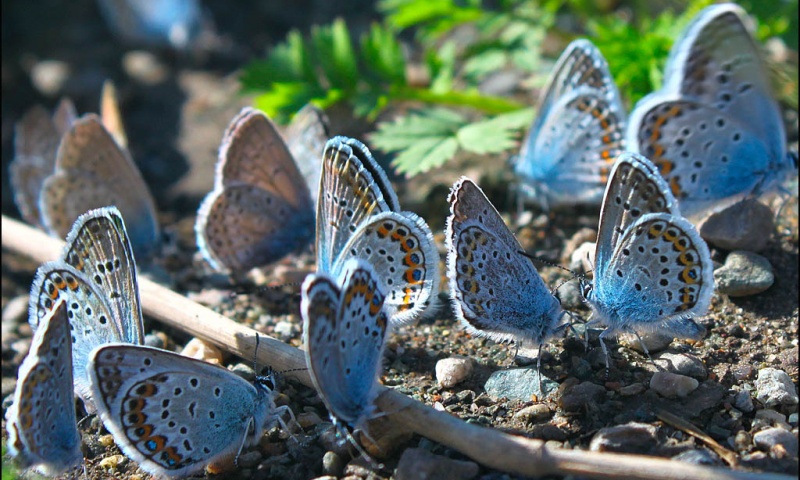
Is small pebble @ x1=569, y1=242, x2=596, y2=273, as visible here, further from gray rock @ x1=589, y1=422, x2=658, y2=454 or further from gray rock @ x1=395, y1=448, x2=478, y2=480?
gray rock @ x1=395, y1=448, x2=478, y2=480

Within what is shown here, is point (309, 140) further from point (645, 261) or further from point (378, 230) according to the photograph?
point (645, 261)

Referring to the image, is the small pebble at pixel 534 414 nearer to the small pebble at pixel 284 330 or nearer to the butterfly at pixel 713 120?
the small pebble at pixel 284 330

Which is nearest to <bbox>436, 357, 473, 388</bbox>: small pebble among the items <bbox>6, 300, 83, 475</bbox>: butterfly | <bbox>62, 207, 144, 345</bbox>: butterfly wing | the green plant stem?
<bbox>62, 207, 144, 345</bbox>: butterfly wing

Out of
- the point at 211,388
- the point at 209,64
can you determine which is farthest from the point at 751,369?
the point at 209,64

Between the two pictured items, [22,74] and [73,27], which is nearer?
[22,74]

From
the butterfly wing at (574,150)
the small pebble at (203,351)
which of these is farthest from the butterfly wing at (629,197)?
the small pebble at (203,351)

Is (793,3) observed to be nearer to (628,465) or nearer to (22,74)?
(628,465)
